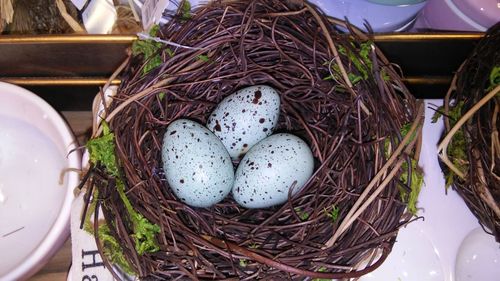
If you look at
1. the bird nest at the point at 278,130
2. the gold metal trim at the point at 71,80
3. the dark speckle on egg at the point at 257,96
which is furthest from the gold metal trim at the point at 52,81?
the dark speckle on egg at the point at 257,96

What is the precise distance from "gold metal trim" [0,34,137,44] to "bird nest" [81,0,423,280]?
4.3 inches

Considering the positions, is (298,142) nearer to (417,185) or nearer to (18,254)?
(417,185)

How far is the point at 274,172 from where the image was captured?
0.77 metres

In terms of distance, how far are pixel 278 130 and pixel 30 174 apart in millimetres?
515

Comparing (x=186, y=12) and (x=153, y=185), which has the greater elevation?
(x=186, y=12)

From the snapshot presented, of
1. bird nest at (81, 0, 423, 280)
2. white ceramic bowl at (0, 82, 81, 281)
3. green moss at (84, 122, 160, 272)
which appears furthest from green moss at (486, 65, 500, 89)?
white ceramic bowl at (0, 82, 81, 281)

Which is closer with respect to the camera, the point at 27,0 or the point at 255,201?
the point at 255,201

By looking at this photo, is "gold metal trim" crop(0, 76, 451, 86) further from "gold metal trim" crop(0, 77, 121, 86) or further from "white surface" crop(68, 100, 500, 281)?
"white surface" crop(68, 100, 500, 281)

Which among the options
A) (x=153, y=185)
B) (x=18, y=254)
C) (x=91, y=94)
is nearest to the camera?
(x=153, y=185)

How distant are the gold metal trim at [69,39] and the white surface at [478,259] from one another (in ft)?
2.20

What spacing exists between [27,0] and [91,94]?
22 cm

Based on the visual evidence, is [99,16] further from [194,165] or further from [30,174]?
[194,165]

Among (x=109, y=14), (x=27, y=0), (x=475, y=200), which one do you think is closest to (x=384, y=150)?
(x=475, y=200)

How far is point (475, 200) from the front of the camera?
805mm
